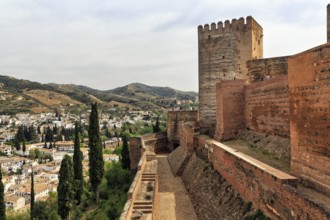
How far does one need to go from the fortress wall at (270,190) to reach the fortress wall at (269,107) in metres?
2.38

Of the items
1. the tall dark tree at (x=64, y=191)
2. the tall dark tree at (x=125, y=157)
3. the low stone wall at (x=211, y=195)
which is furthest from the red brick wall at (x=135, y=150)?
the low stone wall at (x=211, y=195)

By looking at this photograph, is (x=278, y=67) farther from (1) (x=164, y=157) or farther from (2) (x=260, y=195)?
(1) (x=164, y=157)

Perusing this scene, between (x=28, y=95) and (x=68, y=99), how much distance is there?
20222mm

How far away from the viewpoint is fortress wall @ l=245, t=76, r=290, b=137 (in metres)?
11.1

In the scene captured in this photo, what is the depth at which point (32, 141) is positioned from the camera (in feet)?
317

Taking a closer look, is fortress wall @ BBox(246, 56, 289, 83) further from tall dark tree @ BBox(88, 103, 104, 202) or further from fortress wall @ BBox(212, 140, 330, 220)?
tall dark tree @ BBox(88, 103, 104, 202)

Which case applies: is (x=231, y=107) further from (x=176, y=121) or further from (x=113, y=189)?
(x=113, y=189)

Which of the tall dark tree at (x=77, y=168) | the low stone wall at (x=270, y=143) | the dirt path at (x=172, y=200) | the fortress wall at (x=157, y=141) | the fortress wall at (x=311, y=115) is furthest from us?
the fortress wall at (x=157, y=141)

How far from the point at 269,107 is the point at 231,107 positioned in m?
3.01

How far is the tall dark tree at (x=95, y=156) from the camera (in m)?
21.7

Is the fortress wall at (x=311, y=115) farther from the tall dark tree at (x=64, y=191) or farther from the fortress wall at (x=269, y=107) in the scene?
the tall dark tree at (x=64, y=191)

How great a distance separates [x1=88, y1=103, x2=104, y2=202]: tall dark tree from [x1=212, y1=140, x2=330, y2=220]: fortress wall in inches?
511

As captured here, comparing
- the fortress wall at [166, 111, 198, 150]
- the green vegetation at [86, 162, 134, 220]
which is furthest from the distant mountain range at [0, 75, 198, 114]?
the green vegetation at [86, 162, 134, 220]

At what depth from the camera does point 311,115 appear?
6.66m
